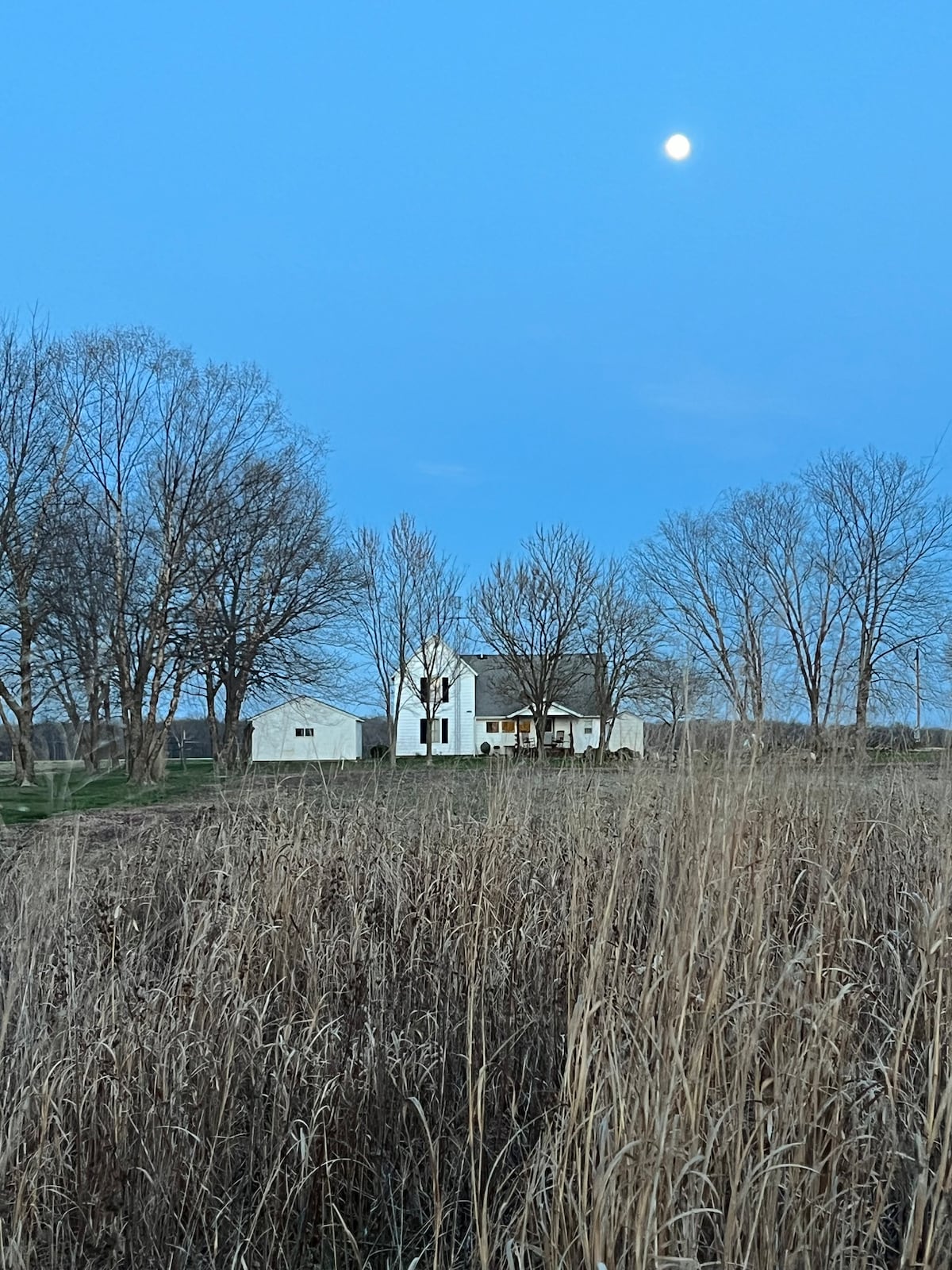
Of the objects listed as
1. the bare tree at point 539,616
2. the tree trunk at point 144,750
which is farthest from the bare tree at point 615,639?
the tree trunk at point 144,750

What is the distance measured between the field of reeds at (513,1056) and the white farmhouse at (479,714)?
31048mm

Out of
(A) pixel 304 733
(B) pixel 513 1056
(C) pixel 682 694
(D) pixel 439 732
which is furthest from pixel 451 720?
(B) pixel 513 1056

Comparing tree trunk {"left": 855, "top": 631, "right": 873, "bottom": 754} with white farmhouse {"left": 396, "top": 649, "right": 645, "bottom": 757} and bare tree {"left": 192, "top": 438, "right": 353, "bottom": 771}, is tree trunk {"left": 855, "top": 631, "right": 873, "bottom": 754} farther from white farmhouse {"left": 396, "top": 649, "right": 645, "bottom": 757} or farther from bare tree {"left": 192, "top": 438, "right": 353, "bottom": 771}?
white farmhouse {"left": 396, "top": 649, "right": 645, "bottom": 757}

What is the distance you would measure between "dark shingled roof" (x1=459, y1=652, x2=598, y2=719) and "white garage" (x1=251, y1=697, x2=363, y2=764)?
6231mm

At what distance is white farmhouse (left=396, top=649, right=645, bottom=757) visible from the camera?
3656 centimetres

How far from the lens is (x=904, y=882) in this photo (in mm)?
3080

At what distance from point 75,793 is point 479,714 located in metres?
32.3

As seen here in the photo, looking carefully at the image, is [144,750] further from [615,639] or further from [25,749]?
[615,639]

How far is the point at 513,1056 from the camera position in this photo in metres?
2.26

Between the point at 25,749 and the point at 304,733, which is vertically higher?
the point at 304,733

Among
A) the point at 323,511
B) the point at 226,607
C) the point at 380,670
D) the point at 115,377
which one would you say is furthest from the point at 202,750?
the point at 380,670

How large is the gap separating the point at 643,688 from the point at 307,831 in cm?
2555

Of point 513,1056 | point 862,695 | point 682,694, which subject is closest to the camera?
point 513,1056

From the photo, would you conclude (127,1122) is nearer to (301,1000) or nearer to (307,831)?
(301,1000)
